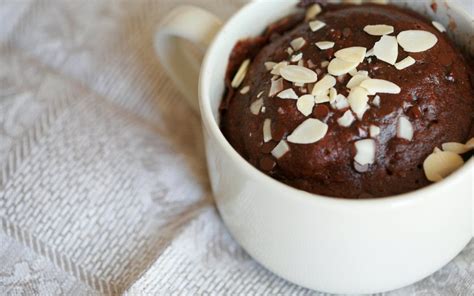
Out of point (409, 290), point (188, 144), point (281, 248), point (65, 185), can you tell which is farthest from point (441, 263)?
point (65, 185)

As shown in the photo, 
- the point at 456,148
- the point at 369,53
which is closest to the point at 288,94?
the point at 369,53

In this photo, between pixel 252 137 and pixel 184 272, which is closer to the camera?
pixel 252 137

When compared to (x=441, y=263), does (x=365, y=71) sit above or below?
above

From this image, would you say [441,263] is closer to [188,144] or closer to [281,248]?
[281,248]

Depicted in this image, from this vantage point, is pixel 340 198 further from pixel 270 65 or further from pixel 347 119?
pixel 270 65

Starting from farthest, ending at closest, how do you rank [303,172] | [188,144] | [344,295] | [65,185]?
[188,144] < [65,185] < [344,295] < [303,172]

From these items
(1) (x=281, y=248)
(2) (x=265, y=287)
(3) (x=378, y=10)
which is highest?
(3) (x=378, y=10)
